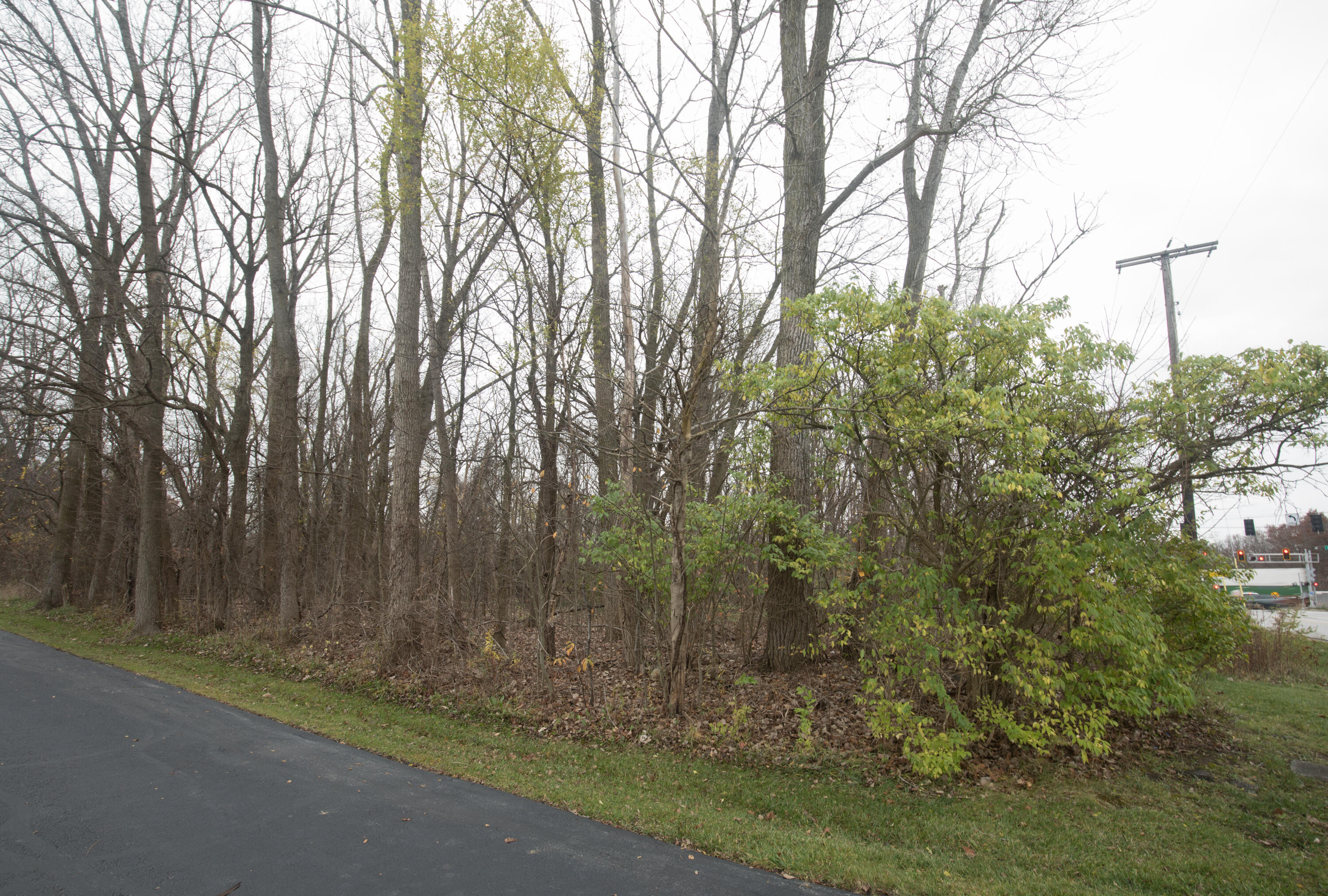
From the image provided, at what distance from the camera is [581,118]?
37.9 ft

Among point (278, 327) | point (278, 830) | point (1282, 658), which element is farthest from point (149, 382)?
point (1282, 658)

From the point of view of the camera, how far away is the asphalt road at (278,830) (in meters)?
4.10

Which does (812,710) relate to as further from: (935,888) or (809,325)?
(809,325)

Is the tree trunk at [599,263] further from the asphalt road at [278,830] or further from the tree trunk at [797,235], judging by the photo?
the asphalt road at [278,830]

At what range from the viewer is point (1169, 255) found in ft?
50.4

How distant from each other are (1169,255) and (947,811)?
1560 centimetres

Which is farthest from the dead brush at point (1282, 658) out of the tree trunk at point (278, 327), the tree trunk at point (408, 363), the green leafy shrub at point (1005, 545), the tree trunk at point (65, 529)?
the tree trunk at point (65, 529)

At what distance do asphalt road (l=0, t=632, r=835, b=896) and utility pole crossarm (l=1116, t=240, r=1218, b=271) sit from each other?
17.1 meters

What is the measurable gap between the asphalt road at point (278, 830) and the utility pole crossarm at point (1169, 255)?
56.1 feet

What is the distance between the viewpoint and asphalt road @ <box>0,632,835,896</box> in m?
4.10

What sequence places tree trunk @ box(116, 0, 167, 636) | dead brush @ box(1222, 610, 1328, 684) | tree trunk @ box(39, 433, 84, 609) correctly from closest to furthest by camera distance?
dead brush @ box(1222, 610, 1328, 684) → tree trunk @ box(116, 0, 167, 636) → tree trunk @ box(39, 433, 84, 609)

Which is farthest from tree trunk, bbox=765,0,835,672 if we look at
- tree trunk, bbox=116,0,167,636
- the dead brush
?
tree trunk, bbox=116,0,167,636

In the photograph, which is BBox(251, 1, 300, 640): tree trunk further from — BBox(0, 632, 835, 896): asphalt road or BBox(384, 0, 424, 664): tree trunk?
BBox(0, 632, 835, 896): asphalt road

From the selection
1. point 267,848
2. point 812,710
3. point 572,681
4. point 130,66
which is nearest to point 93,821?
point 267,848
